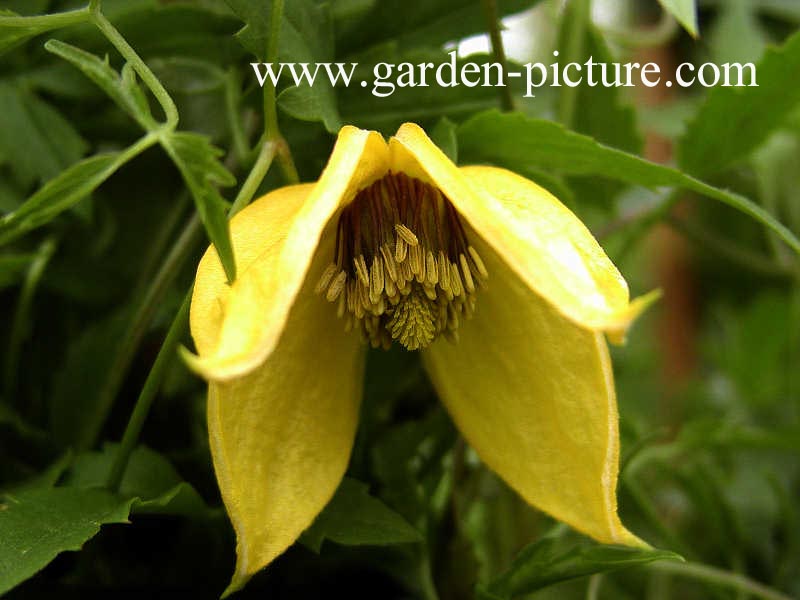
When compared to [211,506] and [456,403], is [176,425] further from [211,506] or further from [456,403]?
[456,403]

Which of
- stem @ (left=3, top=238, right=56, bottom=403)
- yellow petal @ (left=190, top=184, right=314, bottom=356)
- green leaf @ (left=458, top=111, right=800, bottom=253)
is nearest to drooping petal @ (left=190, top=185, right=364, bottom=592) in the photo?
yellow petal @ (left=190, top=184, right=314, bottom=356)

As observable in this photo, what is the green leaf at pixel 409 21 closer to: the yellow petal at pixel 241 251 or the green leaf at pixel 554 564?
the yellow petal at pixel 241 251

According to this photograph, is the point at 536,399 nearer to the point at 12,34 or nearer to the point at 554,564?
the point at 554,564


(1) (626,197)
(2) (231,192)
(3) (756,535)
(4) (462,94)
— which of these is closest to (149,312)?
(2) (231,192)

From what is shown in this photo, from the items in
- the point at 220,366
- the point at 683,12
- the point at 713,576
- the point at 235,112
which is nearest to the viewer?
the point at 220,366

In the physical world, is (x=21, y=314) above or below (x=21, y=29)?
below

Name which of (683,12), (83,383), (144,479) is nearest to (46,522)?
(144,479)

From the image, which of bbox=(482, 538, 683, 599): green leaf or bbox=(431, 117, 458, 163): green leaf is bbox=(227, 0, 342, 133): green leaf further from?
bbox=(482, 538, 683, 599): green leaf
